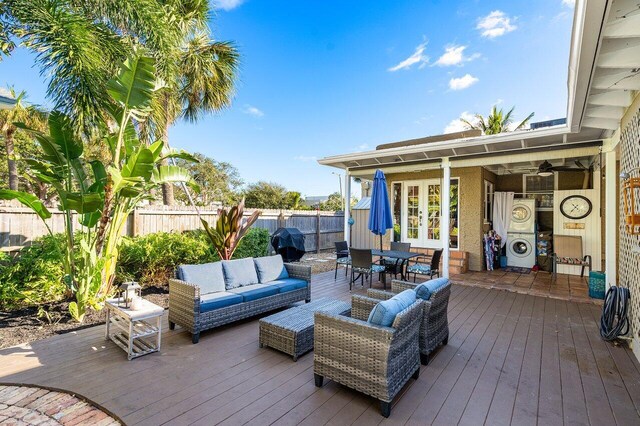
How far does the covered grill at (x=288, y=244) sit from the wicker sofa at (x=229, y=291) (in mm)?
2779

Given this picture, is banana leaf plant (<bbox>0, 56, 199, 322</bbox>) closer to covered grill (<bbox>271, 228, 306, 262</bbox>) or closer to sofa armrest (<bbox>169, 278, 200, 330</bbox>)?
sofa armrest (<bbox>169, 278, 200, 330</bbox>)

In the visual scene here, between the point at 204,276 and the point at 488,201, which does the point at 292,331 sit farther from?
the point at 488,201

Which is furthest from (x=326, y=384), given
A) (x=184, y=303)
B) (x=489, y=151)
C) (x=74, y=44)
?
(x=489, y=151)

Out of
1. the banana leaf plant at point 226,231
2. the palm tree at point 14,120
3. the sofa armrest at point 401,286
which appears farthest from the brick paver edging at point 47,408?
A: the palm tree at point 14,120

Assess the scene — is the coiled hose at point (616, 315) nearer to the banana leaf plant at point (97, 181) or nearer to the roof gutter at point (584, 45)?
the roof gutter at point (584, 45)

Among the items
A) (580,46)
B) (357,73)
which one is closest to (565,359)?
(580,46)

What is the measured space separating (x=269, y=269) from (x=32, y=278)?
356cm

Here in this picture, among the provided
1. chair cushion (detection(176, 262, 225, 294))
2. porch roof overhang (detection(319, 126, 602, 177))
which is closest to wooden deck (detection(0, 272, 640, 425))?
chair cushion (detection(176, 262, 225, 294))

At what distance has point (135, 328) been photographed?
365 centimetres

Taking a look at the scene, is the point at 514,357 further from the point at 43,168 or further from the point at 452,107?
the point at 452,107

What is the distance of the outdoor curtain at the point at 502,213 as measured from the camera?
353 inches

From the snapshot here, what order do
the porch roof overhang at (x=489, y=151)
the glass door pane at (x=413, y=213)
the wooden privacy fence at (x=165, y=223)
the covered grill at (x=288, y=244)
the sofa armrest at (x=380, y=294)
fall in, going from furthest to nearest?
1. the glass door pane at (x=413, y=213)
2. the covered grill at (x=288, y=244)
3. the porch roof overhang at (x=489, y=151)
4. the wooden privacy fence at (x=165, y=223)
5. the sofa armrest at (x=380, y=294)

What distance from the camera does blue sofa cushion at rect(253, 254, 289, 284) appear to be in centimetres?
497

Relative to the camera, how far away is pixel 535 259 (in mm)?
8719
